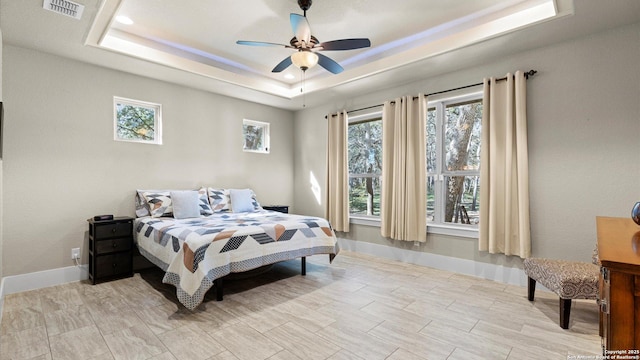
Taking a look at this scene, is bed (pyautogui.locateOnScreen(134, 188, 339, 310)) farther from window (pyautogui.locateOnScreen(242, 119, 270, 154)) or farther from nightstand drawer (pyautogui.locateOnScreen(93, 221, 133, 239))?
window (pyautogui.locateOnScreen(242, 119, 270, 154))

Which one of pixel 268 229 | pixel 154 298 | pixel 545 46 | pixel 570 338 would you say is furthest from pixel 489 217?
pixel 154 298

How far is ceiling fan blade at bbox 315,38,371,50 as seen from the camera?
2.67 metres

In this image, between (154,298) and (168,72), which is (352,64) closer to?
(168,72)

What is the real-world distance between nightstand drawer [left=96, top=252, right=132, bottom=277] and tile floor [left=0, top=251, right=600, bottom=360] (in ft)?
0.44

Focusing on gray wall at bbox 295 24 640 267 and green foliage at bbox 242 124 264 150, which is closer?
gray wall at bbox 295 24 640 267

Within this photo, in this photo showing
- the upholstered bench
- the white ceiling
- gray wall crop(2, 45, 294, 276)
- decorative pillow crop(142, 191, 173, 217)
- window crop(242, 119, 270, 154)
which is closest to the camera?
the upholstered bench

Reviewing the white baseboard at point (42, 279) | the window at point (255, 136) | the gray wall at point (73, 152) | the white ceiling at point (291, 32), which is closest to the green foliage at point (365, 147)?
the white ceiling at point (291, 32)

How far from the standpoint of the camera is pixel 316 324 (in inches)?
93.7

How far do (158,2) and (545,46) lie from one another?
3.92 meters

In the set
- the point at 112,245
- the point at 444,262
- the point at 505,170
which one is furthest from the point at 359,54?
the point at 112,245

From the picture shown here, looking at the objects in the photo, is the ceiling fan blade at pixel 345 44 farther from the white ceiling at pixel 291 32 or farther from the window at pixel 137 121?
the window at pixel 137 121

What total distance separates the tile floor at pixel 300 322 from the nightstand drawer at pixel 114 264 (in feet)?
0.44

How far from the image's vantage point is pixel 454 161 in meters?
3.92

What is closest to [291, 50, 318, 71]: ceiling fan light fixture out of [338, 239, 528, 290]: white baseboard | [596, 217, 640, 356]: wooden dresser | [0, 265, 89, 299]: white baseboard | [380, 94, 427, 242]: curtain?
[380, 94, 427, 242]: curtain
